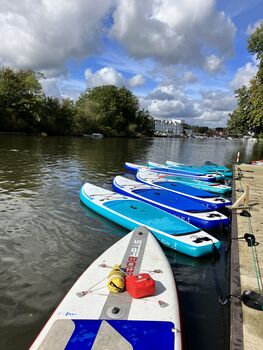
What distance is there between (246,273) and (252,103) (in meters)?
24.6

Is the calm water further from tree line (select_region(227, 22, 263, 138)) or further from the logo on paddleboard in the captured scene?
tree line (select_region(227, 22, 263, 138))

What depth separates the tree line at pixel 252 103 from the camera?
25312 millimetres

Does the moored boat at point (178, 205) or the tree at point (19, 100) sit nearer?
the moored boat at point (178, 205)

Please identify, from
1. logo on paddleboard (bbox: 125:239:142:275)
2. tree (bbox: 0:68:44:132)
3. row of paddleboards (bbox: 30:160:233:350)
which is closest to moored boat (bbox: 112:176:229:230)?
row of paddleboards (bbox: 30:160:233:350)

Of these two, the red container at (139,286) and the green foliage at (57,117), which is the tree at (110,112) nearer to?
the green foliage at (57,117)

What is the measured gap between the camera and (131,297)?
15.3 ft

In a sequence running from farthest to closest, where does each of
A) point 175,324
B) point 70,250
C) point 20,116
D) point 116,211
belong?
→ point 20,116, point 116,211, point 70,250, point 175,324

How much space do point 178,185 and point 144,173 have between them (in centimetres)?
370

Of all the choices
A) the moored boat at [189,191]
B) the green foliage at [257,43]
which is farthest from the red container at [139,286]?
the green foliage at [257,43]

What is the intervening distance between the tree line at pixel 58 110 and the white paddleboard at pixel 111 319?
57.8m

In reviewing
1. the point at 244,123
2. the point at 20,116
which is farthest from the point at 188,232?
the point at 20,116

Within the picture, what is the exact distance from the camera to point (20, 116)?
5884 cm

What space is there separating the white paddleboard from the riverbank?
3.07 feet

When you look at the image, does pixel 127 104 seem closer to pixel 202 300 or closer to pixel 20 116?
pixel 20 116
